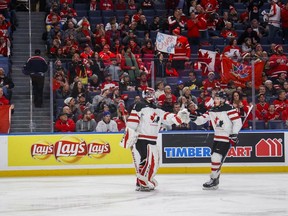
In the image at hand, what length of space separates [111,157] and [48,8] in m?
6.60

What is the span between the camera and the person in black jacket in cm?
1692

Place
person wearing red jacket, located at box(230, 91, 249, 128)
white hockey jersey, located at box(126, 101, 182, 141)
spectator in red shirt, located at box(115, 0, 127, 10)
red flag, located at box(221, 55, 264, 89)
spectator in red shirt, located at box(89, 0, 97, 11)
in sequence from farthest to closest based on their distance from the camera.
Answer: spectator in red shirt, located at box(115, 0, 127, 10) → spectator in red shirt, located at box(89, 0, 97, 11) → red flag, located at box(221, 55, 264, 89) → person wearing red jacket, located at box(230, 91, 249, 128) → white hockey jersey, located at box(126, 101, 182, 141)

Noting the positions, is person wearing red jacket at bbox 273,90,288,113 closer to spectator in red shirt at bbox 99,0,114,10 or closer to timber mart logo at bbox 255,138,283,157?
timber mart logo at bbox 255,138,283,157

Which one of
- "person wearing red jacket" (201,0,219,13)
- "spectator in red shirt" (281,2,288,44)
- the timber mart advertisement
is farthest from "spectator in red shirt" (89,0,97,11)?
the timber mart advertisement

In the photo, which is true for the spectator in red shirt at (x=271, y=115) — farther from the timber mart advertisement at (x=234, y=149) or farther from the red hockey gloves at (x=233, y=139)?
the red hockey gloves at (x=233, y=139)

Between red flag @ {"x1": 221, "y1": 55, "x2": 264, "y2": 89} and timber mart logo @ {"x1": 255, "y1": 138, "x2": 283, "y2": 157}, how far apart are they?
4.05ft

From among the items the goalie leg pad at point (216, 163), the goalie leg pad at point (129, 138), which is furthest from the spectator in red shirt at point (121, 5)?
the goalie leg pad at point (216, 163)

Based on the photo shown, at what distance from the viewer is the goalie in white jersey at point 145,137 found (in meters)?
13.4

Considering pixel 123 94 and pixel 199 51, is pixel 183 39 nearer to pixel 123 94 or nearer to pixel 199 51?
pixel 199 51

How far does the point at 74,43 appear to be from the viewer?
64.4 ft

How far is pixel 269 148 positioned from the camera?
664 inches

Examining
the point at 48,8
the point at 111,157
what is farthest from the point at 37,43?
the point at 111,157

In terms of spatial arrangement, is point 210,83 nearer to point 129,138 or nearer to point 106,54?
point 106,54

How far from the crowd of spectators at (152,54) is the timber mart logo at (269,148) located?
51 cm
